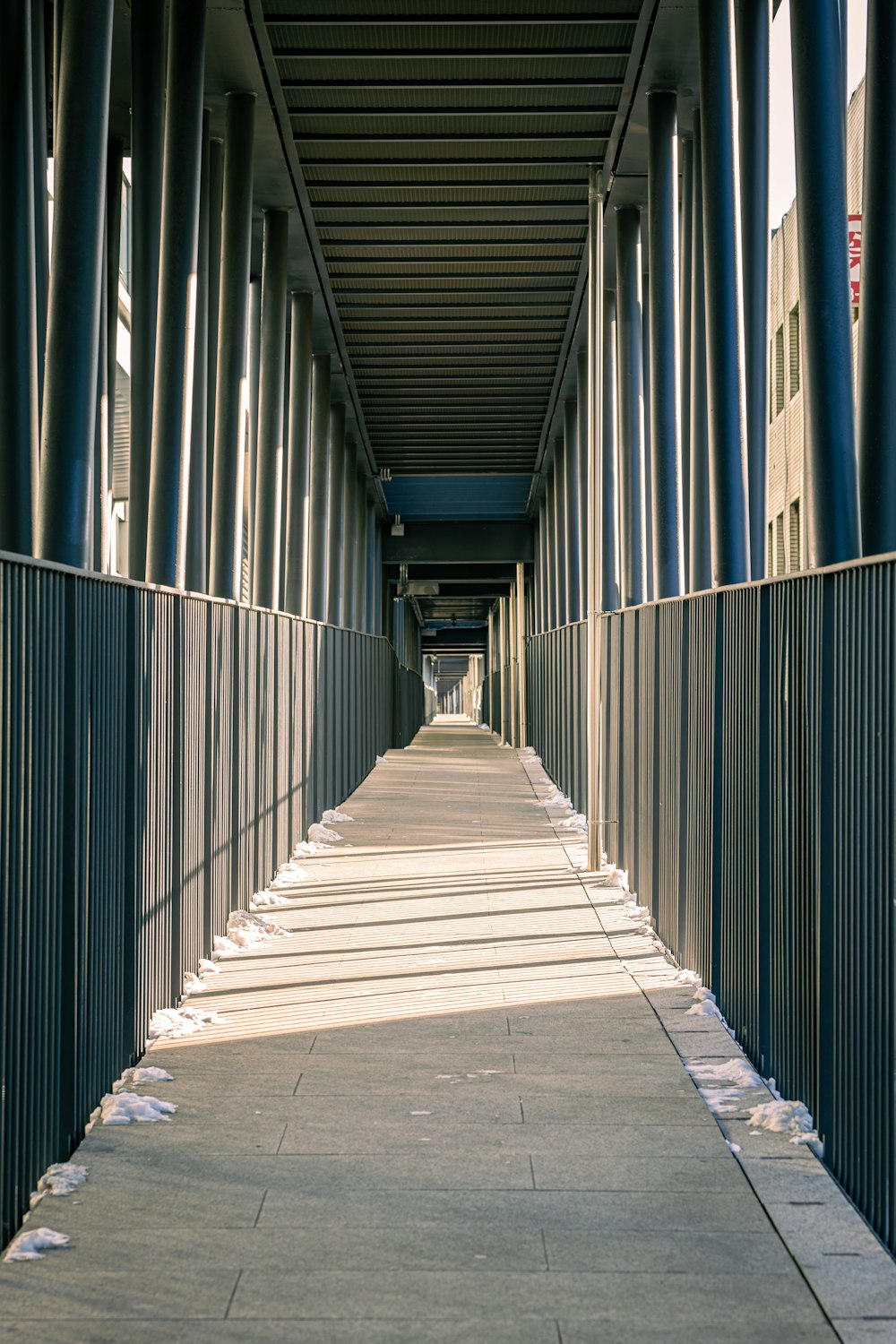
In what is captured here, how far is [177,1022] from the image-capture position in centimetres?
705

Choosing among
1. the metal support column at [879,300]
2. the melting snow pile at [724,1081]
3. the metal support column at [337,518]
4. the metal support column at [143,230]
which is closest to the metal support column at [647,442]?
the metal support column at [143,230]

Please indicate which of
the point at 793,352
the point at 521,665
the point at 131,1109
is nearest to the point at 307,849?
the point at 131,1109

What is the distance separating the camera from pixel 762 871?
6.12 m

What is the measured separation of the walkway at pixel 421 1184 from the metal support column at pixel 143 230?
4208 mm

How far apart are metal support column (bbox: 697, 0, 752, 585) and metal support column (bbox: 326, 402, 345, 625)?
58.3 feet

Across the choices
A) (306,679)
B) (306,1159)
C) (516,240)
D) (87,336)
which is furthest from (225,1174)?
(516,240)

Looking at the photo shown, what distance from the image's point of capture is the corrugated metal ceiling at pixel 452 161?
42.1ft

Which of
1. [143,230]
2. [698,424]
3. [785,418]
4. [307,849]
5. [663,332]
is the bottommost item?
[307,849]

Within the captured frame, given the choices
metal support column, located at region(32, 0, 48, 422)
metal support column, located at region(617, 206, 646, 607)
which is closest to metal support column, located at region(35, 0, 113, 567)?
metal support column, located at region(32, 0, 48, 422)

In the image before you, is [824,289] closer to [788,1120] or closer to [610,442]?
[788,1120]

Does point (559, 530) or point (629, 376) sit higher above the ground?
point (629, 376)

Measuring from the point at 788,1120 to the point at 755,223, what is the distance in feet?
24.3

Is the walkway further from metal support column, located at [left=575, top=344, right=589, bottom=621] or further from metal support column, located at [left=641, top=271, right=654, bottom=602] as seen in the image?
metal support column, located at [left=575, top=344, right=589, bottom=621]

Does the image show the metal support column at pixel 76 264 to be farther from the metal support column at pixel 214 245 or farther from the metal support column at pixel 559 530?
the metal support column at pixel 559 530
